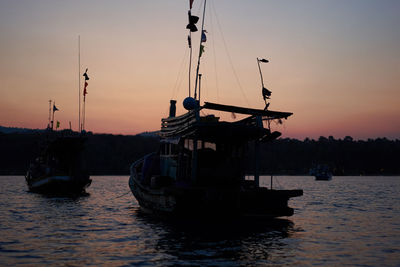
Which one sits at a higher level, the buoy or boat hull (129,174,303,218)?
the buoy

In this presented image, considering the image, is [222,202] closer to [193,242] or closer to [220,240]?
[220,240]

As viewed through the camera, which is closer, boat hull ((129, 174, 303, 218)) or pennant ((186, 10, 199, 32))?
boat hull ((129, 174, 303, 218))

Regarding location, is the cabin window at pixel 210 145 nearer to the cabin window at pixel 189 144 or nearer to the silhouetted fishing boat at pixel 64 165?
the cabin window at pixel 189 144

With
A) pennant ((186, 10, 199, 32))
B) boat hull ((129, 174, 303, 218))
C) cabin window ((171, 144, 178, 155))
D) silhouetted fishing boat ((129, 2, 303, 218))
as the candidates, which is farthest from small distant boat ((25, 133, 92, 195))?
pennant ((186, 10, 199, 32))

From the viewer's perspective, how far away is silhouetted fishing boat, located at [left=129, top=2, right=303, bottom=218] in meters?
20.9

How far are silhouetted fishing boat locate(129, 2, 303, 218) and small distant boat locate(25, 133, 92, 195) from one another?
2426 centimetres

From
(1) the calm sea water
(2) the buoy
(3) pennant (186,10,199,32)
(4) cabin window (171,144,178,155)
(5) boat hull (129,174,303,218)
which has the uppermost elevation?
(3) pennant (186,10,199,32)

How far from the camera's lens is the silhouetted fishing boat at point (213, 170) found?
20.9 m

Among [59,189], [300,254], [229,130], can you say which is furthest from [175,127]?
[59,189]

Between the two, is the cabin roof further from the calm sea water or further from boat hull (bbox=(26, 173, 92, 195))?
boat hull (bbox=(26, 173, 92, 195))

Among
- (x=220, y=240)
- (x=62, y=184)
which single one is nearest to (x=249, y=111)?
(x=220, y=240)

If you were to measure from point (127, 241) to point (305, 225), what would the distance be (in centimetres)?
1089

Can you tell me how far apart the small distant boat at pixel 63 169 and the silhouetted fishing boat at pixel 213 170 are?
24259mm

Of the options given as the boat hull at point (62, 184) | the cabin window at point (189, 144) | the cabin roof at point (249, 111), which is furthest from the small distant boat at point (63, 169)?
the cabin roof at point (249, 111)
